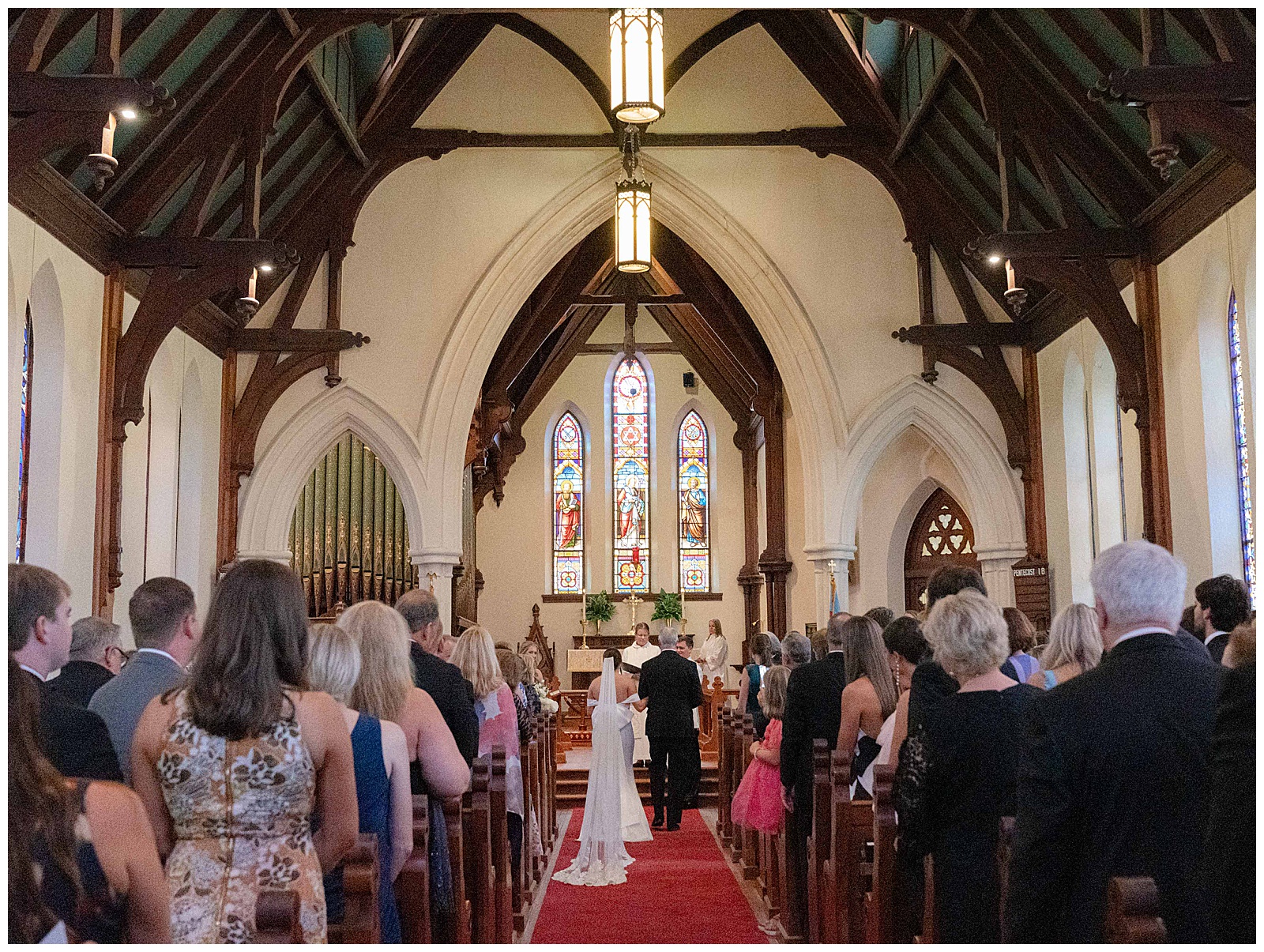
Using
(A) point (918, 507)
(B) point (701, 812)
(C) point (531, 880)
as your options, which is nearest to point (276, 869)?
(C) point (531, 880)

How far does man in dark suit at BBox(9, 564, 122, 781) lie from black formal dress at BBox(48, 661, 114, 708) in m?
0.93

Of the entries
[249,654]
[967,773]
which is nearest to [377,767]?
[249,654]

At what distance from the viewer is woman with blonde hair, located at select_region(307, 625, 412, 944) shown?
2717 mm

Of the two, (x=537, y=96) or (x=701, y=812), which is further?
(x=537, y=96)

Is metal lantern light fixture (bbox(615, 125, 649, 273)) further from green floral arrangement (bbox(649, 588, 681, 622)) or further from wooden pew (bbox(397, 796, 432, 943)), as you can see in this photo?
green floral arrangement (bbox(649, 588, 681, 622))

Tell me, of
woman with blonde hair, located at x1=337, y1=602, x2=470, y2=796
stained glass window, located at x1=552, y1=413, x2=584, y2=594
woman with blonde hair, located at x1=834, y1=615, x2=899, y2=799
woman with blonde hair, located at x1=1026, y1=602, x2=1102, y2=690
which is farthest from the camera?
stained glass window, located at x1=552, y1=413, x2=584, y2=594

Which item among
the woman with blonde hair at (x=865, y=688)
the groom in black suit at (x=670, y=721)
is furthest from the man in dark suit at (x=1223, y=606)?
the groom in black suit at (x=670, y=721)

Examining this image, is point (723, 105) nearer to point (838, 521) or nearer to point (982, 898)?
point (838, 521)

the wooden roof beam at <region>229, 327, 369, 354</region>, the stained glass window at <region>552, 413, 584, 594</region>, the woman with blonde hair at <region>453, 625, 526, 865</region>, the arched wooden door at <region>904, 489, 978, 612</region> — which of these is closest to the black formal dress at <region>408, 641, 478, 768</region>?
the woman with blonde hair at <region>453, 625, 526, 865</region>

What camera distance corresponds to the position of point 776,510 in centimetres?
1504

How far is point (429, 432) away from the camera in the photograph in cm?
1125

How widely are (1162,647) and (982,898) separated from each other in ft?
3.28

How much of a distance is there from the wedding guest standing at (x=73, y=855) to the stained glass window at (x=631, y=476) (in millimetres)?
16843

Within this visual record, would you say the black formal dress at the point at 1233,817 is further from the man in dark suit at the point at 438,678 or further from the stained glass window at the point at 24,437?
the stained glass window at the point at 24,437
